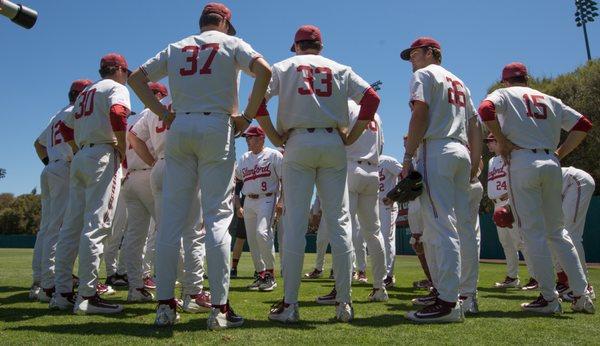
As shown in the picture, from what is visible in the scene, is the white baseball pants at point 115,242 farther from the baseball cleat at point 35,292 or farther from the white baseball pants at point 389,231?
the white baseball pants at point 389,231

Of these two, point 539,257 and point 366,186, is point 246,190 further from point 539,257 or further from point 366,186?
point 539,257

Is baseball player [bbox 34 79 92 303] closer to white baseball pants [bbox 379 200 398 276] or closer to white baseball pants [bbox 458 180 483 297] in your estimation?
white baseball pants [bbox 458 180 483 297]

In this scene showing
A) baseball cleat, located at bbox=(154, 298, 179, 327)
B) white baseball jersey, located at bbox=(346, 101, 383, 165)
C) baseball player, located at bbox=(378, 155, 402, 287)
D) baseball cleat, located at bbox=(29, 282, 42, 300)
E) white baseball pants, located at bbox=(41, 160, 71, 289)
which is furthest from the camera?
baseball player, located at bbox=(378, 155, 402, 287)

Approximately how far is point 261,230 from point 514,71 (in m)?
4.43

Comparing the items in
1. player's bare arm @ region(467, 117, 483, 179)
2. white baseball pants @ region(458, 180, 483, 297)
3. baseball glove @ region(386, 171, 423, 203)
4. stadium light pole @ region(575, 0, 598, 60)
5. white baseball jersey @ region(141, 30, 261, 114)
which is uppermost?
stadium light pole @ region(575, 0, 598, 60)

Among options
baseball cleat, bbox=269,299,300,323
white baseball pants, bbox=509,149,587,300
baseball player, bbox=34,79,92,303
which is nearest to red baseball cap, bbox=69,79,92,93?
baseball player, bbox=34,79,92,303

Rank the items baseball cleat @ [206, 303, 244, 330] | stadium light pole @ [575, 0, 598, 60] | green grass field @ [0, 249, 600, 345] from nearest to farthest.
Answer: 1. green grass field @ [0, 249, 600, 345]
2. baseball cleat @ [206, 303, 244, 330]
3. stadium light pole @ [575, 0, 598, 60]

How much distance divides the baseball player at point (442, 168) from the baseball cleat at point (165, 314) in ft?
6.82

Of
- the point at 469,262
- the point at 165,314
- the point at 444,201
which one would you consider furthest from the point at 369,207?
the point at 165,314

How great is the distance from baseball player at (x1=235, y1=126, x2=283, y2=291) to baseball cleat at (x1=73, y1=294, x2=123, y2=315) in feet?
10.6

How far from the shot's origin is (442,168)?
4602mm

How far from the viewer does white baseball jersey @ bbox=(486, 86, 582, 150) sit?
518 cm

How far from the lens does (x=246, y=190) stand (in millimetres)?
8328

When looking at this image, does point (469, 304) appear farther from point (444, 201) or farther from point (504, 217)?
point (504, 217)
